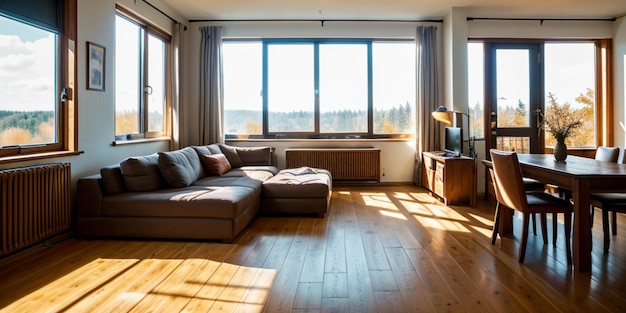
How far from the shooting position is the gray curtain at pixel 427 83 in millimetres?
6531

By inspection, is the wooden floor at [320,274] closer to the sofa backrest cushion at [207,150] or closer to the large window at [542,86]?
the sofa backrest cushion at [207,150]

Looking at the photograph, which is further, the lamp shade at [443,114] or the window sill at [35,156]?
the lamp shade at [443,114]

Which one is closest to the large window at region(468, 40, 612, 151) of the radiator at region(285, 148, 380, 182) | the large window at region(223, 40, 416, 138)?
the large window at region(223, 40, 416, 138)

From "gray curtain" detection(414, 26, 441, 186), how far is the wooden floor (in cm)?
269

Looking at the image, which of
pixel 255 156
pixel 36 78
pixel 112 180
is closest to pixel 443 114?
pixel 255 156

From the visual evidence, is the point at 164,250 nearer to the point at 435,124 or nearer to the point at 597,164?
the point at 597,164

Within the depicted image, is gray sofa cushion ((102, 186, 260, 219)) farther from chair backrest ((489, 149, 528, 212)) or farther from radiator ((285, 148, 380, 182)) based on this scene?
radiator ((285, 148, 380, 182))

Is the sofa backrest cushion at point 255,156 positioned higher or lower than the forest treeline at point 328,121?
lower

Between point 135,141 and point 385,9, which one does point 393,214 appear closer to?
point 385,9

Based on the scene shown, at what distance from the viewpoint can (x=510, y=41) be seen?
21.0 feet

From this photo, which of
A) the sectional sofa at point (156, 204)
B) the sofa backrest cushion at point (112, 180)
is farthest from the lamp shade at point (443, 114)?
the sofa backrest cushion at point (112, 180)

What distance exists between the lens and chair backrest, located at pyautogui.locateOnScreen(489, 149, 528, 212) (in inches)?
119

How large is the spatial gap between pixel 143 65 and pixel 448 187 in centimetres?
433

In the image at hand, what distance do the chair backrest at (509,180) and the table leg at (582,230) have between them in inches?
13.2
